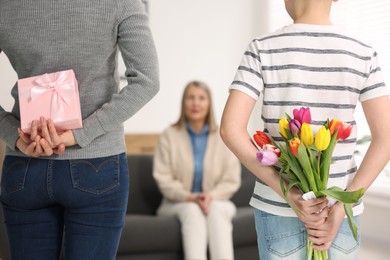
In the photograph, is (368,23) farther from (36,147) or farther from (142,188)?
(36,147)

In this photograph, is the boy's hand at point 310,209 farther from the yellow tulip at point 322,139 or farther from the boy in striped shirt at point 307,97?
the yellow tulip at point 322,139

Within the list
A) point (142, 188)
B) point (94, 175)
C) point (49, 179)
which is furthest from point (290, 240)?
point (142, 188)

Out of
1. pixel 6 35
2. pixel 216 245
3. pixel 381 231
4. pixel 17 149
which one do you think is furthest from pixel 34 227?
pixel 381 231

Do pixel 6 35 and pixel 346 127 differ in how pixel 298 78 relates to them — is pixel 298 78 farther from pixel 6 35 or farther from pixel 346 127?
pixel 6 35

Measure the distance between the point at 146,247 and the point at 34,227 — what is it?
193 cm

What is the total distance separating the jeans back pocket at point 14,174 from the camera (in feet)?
4.54

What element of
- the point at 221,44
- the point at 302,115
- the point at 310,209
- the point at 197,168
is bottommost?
the point at 197,168

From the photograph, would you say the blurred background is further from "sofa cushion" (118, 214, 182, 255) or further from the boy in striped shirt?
the boy in striped shirt

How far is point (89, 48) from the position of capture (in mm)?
1381

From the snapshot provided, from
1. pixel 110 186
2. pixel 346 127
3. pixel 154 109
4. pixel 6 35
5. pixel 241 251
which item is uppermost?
pixel 6 35

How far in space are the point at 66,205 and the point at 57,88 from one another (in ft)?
0.96

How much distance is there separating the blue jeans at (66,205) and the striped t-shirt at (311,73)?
0.41m

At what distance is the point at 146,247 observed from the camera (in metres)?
3.27

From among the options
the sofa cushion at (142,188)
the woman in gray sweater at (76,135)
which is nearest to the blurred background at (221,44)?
the sofa cushion at (142,188)
